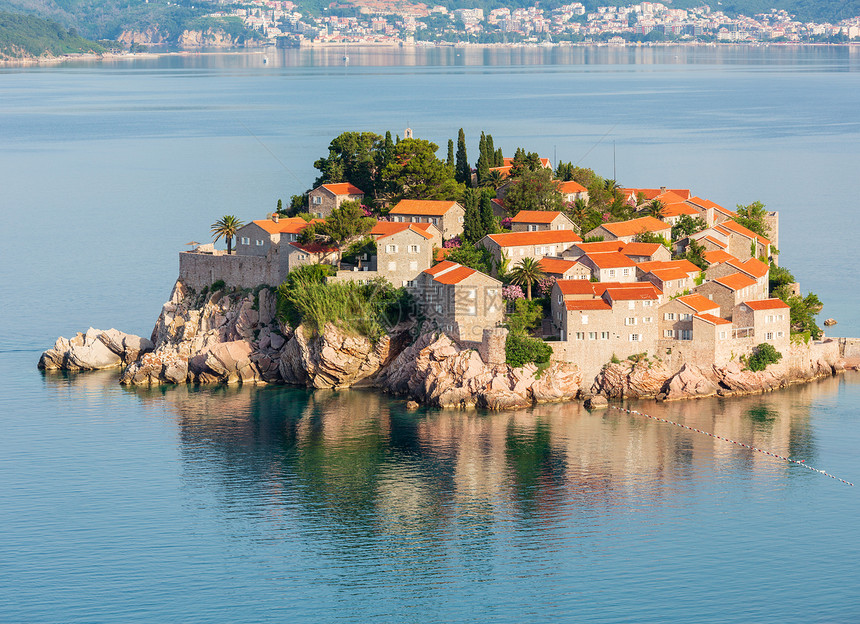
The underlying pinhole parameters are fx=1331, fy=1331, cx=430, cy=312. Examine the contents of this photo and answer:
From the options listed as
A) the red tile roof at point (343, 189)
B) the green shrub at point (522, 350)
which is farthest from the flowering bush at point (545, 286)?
the red tile roof at point (343, 189)

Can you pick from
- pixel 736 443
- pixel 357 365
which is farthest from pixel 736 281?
pixel 357 365

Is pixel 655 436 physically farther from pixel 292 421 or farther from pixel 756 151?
pixel 756 151

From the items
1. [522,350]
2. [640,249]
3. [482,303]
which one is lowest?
[522,350]

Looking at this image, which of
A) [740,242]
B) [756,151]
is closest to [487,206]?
[740,242]

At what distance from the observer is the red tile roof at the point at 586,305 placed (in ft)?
243

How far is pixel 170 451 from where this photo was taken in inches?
2749

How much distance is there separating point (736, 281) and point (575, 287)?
1069 cm

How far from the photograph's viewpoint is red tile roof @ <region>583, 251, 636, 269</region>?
80062 mm

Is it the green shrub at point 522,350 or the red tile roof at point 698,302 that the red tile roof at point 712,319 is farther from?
the green shrub at point 522,350

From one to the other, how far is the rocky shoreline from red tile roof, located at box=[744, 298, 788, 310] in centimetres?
300

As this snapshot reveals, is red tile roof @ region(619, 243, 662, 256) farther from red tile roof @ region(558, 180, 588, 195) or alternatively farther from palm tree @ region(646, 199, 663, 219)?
red tile roof @ region(558, 180, 588, 195)

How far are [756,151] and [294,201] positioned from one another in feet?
347

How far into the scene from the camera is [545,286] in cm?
7962

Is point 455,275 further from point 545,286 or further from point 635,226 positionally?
point 635,226
